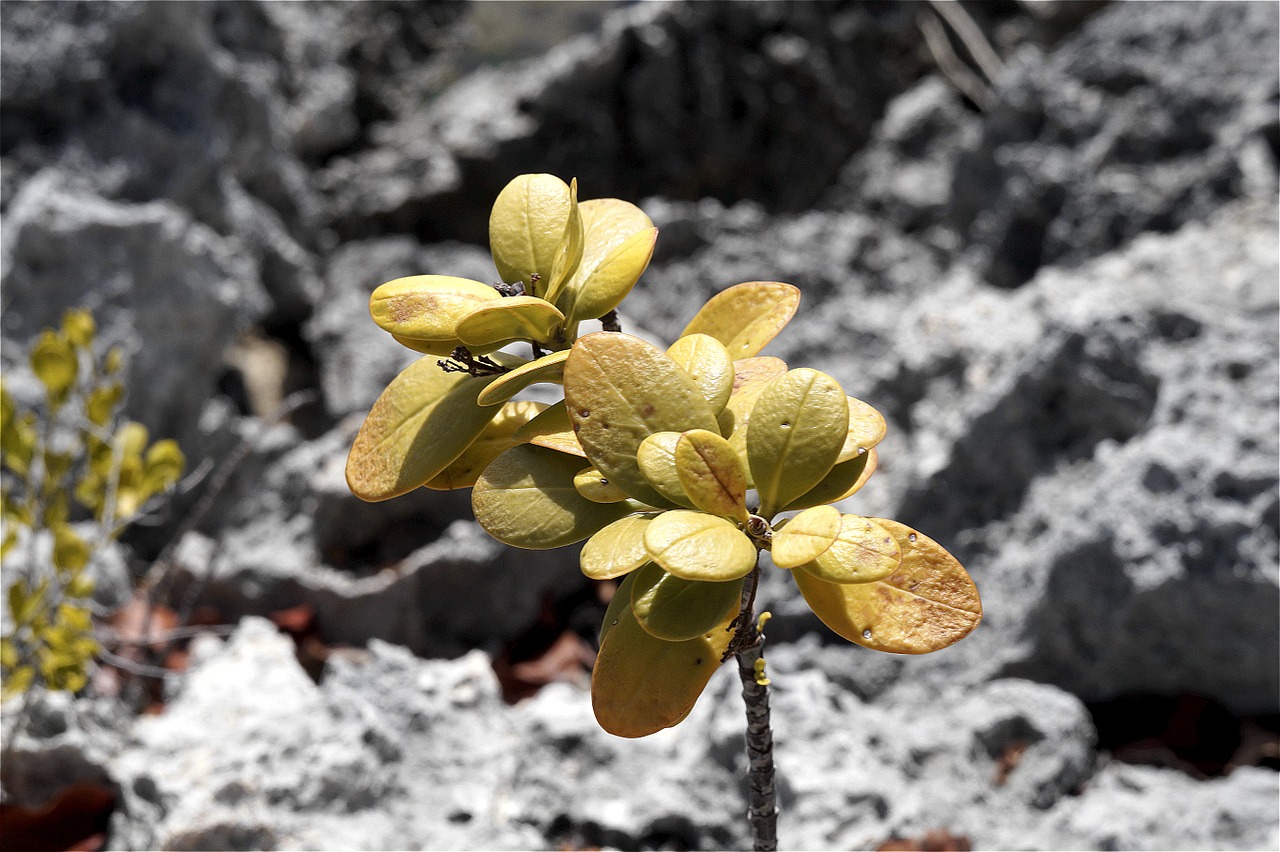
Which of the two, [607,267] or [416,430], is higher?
[607,267]

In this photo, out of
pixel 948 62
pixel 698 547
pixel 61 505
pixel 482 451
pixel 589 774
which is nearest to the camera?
pixel 698 547

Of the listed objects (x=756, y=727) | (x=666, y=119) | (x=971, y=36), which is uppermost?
(x=971, y=36)

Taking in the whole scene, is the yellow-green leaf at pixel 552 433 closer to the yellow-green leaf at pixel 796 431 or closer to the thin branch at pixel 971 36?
the yellow-green leaf at pixel 796 431

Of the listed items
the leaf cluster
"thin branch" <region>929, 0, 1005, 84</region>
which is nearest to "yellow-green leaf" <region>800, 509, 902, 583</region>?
the leaf cluster

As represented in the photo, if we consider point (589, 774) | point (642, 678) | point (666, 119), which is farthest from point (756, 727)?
point (666, 119)

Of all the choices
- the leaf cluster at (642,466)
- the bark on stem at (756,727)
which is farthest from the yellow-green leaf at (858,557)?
the bark on stem at (756,727)

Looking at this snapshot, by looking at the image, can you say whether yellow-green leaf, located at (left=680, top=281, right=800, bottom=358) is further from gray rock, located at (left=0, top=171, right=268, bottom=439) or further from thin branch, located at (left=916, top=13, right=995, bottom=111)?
thin branch, located at (left=916, top=13, right=995, bottom=111)

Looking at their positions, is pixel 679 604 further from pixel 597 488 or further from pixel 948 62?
pixel 948 62
